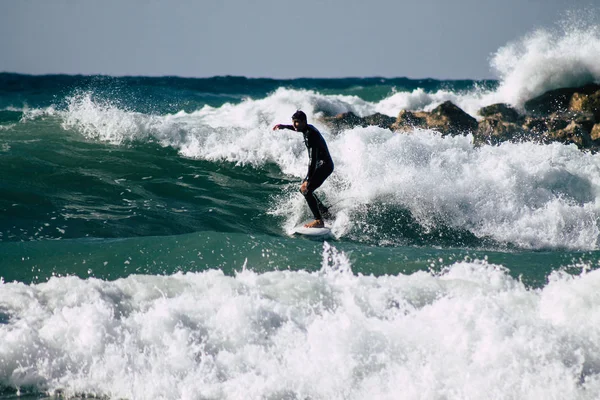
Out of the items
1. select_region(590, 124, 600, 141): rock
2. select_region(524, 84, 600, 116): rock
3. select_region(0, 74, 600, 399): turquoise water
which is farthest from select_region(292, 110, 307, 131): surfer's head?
select_region(524, 84, 600, 116): rock

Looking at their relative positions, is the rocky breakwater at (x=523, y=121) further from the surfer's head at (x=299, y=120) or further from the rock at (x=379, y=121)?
the surfer's head at (x=299, y=120)

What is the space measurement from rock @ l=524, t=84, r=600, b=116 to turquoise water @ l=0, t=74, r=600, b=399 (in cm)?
436

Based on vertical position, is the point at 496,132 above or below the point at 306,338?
above

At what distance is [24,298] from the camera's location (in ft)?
21.0

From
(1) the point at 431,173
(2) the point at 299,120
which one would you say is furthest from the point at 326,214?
(1) the point at 431,173

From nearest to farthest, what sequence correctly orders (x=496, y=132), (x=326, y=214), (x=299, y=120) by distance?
(x=299, y=120) < (x=326, y=214) < (x=496, y=132)

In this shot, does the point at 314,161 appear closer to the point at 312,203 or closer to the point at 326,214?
the point at 312,203

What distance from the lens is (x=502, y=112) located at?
17875mm

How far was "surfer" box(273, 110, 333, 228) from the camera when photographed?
9.63 m

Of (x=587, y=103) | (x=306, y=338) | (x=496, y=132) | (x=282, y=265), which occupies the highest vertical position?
(x=587, y=103)

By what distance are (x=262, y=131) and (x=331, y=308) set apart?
9.41 metres

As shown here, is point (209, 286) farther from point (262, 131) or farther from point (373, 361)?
point (262, 131)

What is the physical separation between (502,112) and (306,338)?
13684 millimetres

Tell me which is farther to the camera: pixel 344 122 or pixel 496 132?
pixel 344 122
